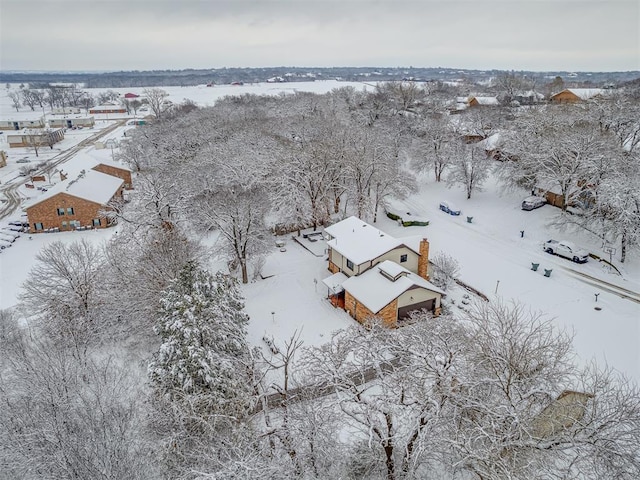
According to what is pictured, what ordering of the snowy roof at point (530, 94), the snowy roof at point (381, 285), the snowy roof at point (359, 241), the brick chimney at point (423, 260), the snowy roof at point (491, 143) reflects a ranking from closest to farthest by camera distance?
the snowy roof at point (381, 285)
the snowy roof at point (359, 241)
the brick chimney at point (423, 260)
the snowy roof at point (491, 143)
the snowy roof at point (530, 94)

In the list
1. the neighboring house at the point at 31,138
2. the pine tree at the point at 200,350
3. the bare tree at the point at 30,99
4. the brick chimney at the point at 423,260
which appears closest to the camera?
the pine tree at the point at 200,350

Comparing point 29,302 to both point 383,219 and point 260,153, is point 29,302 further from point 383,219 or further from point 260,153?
point 383,219

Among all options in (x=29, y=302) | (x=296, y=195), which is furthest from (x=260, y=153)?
(x=29, y=302)

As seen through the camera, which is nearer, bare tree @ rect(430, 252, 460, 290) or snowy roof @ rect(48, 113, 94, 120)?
bare tree @ rect(430, 252, 460, 290)

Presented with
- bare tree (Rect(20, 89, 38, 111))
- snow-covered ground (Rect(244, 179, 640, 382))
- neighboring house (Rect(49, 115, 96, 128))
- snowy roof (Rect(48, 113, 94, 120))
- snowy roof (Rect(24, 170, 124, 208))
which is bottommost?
snow-covered ground (Rect(244, 179, 640, 382))

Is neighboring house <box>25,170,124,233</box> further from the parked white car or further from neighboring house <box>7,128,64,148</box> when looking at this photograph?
neighboring house <box>7,128,64,148</box>

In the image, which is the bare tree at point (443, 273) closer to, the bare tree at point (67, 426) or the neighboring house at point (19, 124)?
the bare tree at point (67, 426)

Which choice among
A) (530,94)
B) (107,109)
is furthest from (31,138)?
(530,94)

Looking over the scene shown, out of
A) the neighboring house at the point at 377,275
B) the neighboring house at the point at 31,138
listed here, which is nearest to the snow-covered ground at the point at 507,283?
the neighboring house at the point at 377,275

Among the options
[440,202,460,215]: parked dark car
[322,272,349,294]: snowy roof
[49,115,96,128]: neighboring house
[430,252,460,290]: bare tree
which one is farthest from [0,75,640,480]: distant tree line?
[49,115,96,128]: neighboring house
